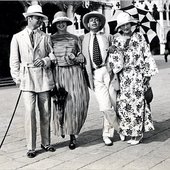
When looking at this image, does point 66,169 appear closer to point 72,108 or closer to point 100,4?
point 72,108

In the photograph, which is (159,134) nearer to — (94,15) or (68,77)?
(68,77)

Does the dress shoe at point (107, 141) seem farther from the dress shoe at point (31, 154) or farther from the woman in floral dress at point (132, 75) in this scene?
the dress shoe at point (31, 154)

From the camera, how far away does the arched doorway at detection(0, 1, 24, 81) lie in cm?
1717

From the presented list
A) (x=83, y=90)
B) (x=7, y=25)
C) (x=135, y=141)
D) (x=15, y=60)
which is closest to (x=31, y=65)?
(x=15, y=60)

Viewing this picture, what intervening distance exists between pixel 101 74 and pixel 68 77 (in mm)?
482

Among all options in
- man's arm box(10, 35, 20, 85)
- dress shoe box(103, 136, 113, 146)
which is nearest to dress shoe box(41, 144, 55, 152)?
dress shoe box(103, 136, 113, 146)

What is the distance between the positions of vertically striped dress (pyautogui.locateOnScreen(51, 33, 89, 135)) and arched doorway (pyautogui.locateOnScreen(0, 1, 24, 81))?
1259 cm

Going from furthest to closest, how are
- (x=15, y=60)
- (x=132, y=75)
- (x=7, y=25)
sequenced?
1. (x=7, y=25)
2. (x=132, y=75)
3. (x=15, y=60)

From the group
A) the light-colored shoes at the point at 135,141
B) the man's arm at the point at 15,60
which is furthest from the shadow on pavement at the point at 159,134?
the man's arm at the point at 15,60

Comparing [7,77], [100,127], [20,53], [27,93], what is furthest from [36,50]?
[7,77]

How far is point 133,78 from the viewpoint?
16.5ft

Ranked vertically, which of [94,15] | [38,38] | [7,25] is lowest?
[38,38]

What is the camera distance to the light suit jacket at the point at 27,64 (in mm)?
4628

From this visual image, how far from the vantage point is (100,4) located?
21953 millimetres
